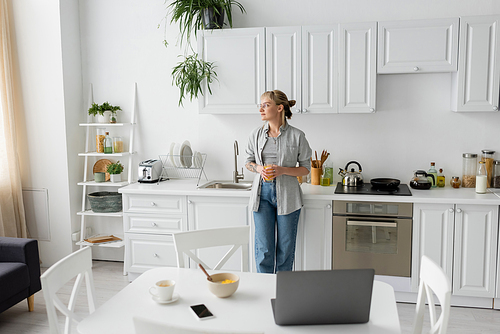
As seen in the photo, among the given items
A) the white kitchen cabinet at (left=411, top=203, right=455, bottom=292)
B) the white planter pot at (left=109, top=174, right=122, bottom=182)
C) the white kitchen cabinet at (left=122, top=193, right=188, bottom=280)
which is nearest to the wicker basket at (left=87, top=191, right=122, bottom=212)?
the white planter pot at (left=109, top=174, right=122, bottom=182)

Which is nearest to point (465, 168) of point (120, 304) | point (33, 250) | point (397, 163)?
point (397, 163)

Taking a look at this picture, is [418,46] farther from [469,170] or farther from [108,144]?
[108,144]

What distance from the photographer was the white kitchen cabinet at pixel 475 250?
3.15 meters

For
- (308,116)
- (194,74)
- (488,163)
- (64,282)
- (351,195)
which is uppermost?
(194,74)

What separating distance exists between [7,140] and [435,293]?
388cm

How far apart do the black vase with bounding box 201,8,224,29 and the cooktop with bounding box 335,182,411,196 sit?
5.74 feet

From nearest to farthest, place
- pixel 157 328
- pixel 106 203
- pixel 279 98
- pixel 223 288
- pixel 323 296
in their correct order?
1. pixel 157 328
2. pixel 323 296
3. pixel 223 288
4. pixel 279 98
5. pixel 106 203

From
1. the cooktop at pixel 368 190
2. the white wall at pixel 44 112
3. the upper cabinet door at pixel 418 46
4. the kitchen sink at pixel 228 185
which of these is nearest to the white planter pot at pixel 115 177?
the white wall at pixel 44 112

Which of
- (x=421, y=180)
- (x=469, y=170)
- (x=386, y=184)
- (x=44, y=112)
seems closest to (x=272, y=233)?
(x=386, y=184)

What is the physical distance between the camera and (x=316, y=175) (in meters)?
3.72

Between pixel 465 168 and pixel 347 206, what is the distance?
1.14m

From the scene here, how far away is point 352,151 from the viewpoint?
12.6 ft

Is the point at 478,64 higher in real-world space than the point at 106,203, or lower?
higher

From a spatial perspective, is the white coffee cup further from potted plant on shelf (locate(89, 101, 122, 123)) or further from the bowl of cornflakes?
potted plant on shelf (locate(89, 101, 122, 123))
